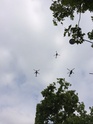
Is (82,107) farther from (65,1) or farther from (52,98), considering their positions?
(65,1)

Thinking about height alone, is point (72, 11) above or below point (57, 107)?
below

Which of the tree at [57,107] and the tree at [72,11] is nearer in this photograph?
the tree at [72,11]

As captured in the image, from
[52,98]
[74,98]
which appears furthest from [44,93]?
[74,98]

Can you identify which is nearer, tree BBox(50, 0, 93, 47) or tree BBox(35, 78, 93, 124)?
tree BBox(50, 0, 93, 47)

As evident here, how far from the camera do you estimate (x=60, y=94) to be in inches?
1291

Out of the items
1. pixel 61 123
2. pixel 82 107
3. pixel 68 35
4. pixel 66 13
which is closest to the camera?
pixel 68 35

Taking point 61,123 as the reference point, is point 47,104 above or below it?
above

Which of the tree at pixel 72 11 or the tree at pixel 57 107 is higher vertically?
the tree at pixel 57 107

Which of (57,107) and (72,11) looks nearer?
(72,11)

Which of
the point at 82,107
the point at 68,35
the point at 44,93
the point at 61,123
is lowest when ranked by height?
the point at 68,35

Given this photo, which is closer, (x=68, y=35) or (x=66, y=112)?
(x=68, y=35)

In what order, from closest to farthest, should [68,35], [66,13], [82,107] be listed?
[68,35] → [66,13] → [82,107]

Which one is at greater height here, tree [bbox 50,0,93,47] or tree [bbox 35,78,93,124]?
tree [bbox 35,78,93,124]

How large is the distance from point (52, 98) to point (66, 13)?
23.7 m
